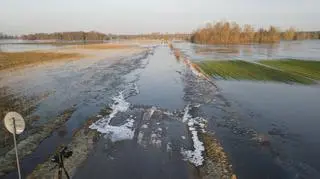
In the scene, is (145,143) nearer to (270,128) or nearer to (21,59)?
(270,128)

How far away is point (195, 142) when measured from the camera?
1606cm

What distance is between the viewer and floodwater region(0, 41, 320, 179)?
13273mm

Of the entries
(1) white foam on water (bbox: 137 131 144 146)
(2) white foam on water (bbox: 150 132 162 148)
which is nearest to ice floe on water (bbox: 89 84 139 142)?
(1) white foam on water (bbox: 137 131 144 146)

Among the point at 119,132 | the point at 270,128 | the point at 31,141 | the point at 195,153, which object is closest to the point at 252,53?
the point at 270,128

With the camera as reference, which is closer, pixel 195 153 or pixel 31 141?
pixel 195 153

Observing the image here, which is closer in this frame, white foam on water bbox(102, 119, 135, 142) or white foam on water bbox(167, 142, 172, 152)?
white foam on water bbox(167, 142, 172, 152)

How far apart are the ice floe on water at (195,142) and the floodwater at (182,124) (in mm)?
92

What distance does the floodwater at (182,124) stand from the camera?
13273 millimetres

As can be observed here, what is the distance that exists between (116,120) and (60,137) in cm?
425

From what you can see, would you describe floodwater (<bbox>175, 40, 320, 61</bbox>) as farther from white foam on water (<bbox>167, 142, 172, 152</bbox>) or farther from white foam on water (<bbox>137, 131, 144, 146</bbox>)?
white foam on water (<bbox>167, 142, 172, 152</bbox>)

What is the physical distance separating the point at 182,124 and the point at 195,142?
3419 mm

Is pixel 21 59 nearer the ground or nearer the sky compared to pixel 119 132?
nearer the sky

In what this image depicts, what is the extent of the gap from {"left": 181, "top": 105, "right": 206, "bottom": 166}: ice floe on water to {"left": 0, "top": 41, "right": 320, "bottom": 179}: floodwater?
0.09m

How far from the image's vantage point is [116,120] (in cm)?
2011
